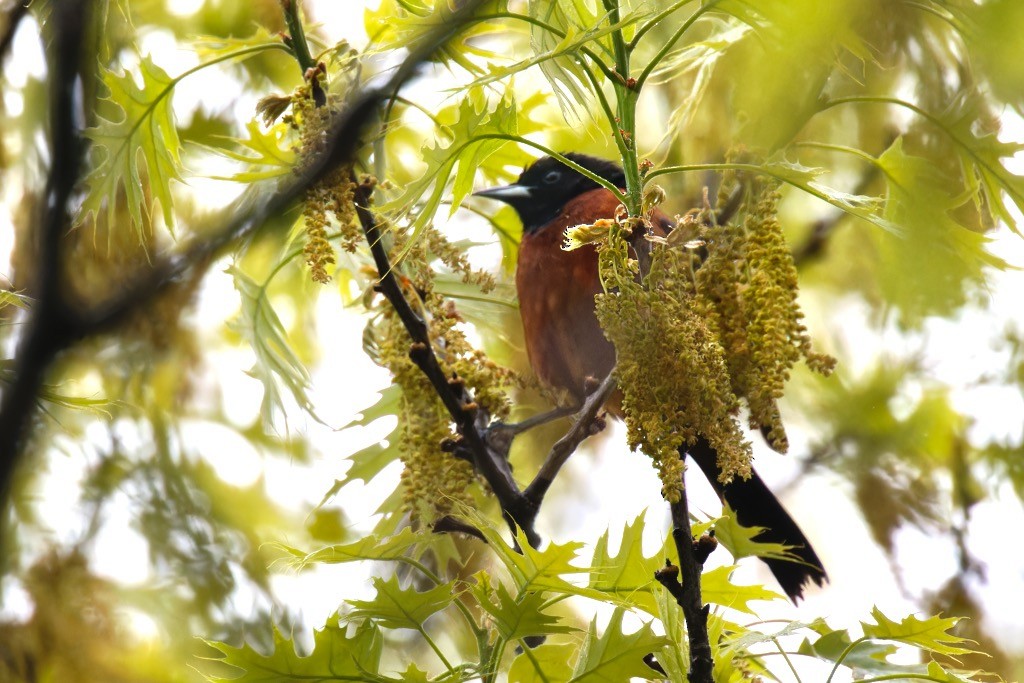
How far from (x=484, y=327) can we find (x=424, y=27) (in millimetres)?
1313

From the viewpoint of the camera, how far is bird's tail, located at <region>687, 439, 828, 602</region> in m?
2.79

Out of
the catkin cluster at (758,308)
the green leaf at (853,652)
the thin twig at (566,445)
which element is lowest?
the green leaf at (853,652)

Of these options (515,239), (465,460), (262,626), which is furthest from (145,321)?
(465,460)

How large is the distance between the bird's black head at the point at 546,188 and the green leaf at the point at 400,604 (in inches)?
59.7

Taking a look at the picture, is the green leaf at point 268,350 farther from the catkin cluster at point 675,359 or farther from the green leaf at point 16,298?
the catkin cluster at point 675,359

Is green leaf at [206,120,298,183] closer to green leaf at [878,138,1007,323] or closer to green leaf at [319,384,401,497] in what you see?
green leaf at [319,384,401,497]

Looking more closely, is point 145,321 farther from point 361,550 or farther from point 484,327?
point 361,550

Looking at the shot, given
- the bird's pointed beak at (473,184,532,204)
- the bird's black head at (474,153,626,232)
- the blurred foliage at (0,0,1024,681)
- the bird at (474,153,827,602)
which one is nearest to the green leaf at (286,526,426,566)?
the blurred foliage at (0,0,1024,681)

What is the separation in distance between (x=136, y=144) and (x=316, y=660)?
1.15 metres

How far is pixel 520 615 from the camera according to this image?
5.59ft

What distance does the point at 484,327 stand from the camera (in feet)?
10.1

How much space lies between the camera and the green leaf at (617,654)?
1685mm

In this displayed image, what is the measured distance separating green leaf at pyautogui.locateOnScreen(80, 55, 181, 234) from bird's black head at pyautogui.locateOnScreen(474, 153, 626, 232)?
115 centimetres

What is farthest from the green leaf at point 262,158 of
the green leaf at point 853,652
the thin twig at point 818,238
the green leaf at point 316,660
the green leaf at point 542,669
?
the thin twig at point 818,238
